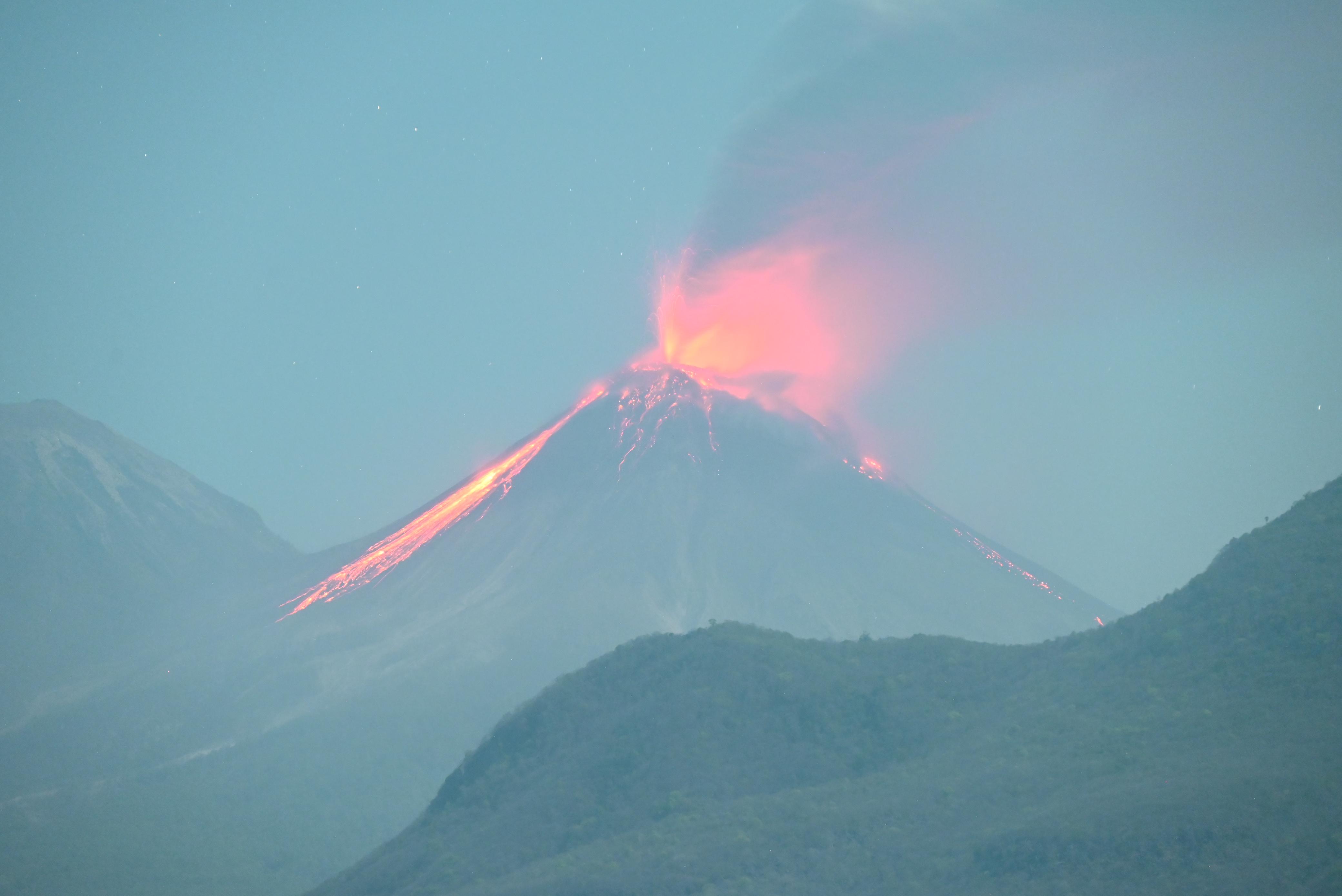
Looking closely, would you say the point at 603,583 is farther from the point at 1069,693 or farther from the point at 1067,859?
the point at 1067,859

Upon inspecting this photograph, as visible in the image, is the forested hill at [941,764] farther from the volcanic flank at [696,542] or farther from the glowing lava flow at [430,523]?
the glowing lava flow at [430,523]

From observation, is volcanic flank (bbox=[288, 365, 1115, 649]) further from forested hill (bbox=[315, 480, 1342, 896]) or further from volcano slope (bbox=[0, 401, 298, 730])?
forested hill (bbox=[315, 480, 1342, 896])

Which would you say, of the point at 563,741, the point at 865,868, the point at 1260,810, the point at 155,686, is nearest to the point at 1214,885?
the point at 1260,810

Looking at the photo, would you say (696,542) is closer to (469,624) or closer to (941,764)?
(469,624)

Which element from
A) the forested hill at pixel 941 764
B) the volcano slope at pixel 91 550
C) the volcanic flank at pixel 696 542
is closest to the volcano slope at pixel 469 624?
the volcanic flank at pixel 696 542

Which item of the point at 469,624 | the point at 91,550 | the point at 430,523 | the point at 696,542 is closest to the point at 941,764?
the point at 469,624
